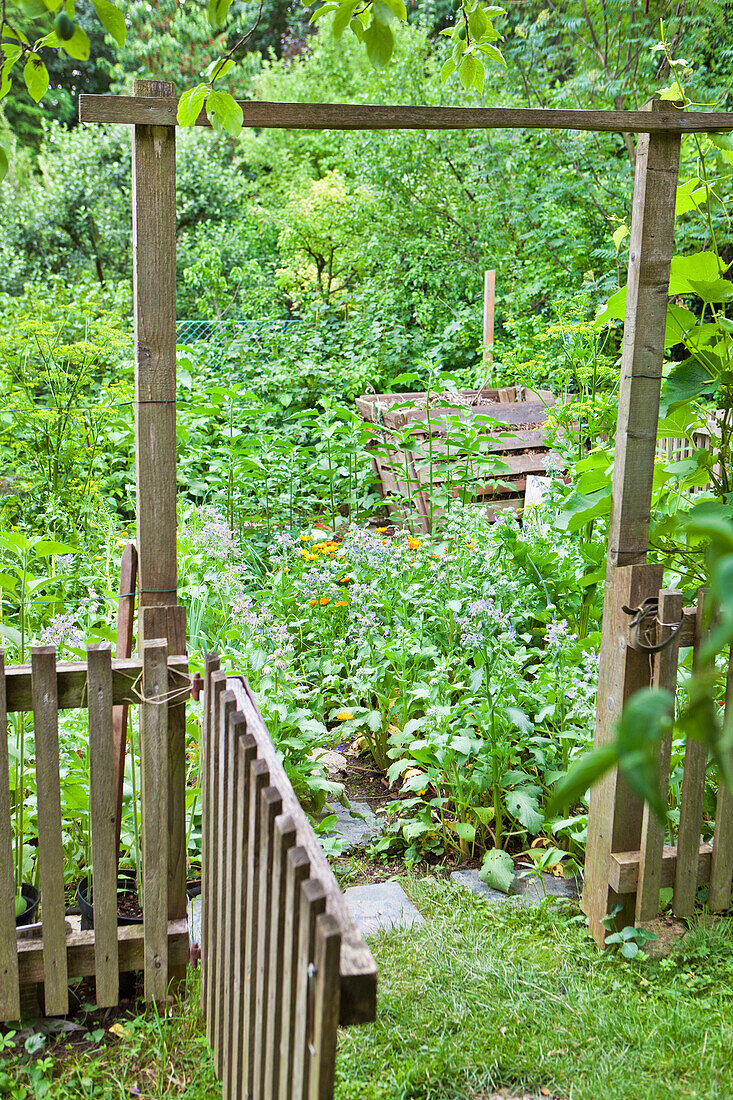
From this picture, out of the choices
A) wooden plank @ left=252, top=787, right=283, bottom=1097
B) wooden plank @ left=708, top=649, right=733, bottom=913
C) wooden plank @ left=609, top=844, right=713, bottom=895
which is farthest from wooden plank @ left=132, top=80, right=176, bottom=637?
wooden plank @ left=708, top=649, right=733, bottom=913

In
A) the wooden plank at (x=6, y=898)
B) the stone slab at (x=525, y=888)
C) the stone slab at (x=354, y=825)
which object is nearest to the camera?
the wooden plank at (x=6, y=898)

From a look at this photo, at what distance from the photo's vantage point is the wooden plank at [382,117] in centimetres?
216

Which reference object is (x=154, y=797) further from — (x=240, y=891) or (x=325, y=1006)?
(x=325, y=1006)

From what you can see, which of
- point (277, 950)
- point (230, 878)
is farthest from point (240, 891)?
point (277, 950)

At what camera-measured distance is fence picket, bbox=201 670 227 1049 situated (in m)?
2.11

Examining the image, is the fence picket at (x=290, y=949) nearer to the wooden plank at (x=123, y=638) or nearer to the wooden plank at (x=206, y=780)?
the wooden plank at (x=206, y=780)

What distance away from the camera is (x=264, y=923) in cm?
161

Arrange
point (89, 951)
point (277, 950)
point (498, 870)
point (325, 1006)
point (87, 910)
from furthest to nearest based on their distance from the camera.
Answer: point (498, 870) → point (87, 910) → point (89, 951) → point (277, 950) → point (325, 1006)

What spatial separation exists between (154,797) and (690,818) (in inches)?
62.0

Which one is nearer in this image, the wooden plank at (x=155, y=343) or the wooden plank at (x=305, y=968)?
the wooden plank at (x=305, y=968)

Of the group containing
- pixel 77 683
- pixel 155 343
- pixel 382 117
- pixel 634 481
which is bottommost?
pixel 77 683

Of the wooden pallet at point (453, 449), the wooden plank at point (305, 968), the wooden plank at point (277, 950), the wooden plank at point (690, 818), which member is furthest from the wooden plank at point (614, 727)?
the wooden pallet at point (453, 449)

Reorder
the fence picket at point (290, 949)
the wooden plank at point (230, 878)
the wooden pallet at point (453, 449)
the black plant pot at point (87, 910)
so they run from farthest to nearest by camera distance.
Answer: the wooden pallet at point (453, 449), the black plant pot at point (87, 910), the wooden plank at point (230, 878), the fence picket at point (290, 949)

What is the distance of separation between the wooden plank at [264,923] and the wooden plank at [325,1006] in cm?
27
